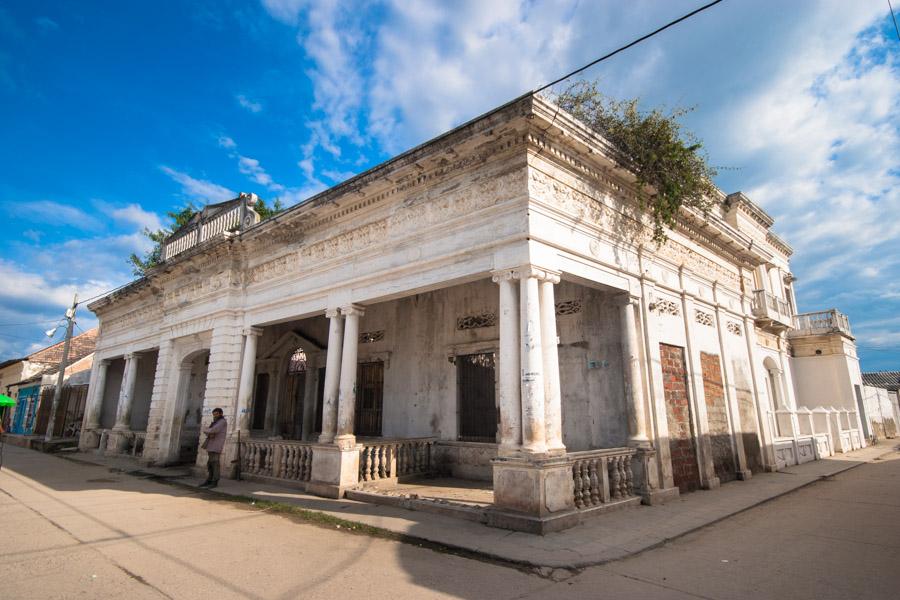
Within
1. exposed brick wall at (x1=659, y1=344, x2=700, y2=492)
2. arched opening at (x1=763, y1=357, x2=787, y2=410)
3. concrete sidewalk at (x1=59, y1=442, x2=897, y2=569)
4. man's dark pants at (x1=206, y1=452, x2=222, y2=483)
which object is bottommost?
concrete sidewalk at (x1=59, y1=442, x2=897, y2=569)

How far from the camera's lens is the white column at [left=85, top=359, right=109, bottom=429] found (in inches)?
655

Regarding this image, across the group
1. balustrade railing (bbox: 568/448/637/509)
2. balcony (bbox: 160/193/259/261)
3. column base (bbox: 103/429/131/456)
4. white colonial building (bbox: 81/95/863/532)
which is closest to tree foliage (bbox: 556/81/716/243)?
white colonial building (bbox: 81/95/863/532)

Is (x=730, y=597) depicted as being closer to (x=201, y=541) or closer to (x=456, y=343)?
(x=201, y=541)

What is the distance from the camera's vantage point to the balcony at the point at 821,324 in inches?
752

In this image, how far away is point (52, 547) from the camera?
4.84 metres

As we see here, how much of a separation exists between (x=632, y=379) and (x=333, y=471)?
5.16 m

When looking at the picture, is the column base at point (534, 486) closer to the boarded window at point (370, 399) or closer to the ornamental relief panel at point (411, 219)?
the ornamental relief panel at point (411, 219)

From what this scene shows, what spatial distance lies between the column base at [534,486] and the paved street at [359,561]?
1.14 meters

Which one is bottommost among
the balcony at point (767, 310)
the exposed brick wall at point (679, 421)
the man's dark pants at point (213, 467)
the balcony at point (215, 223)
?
the man's dark pants at point (213, 467)

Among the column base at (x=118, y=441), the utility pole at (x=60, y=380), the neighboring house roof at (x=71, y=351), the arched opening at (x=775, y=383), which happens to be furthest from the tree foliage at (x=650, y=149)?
the neighboring house roof at (x=71, y=351)

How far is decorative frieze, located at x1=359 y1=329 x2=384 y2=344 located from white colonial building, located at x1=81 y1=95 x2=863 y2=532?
0.06m

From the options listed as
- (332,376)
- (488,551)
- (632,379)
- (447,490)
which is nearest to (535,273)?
(632,379)

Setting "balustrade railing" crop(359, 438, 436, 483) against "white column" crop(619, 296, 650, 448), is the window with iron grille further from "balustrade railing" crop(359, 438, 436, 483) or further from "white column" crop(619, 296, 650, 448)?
"white column" crop(619, 296, 650, 448)

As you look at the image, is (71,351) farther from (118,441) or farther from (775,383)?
(775,383)
